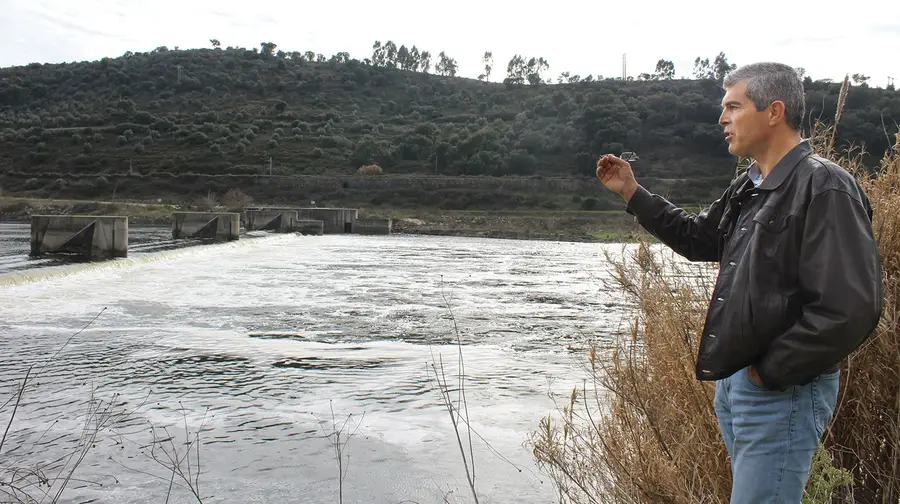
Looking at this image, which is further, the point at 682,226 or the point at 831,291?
the point at 682,226

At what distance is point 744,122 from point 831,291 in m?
0.60

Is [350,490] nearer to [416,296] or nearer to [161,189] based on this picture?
[416,296]

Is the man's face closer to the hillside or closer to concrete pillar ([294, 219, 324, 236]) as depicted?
the hillside

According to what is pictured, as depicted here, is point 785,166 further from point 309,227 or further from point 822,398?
point 309,227

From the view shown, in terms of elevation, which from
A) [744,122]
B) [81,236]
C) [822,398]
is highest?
[744,122]

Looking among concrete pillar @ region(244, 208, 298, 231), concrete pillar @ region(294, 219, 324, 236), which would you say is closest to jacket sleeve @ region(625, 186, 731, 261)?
concrete pillar @ region(244, 208, 298, 231)

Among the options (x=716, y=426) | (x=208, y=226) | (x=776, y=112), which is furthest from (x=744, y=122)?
(x=208, y=226)

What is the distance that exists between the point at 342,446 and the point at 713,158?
64.9 m

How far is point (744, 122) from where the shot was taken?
2.23 meters

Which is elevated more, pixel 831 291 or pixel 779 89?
pixel 779 89

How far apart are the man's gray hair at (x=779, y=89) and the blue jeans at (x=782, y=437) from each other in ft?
2.39

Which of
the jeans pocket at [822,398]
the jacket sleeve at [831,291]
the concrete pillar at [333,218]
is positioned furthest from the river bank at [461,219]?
the jacket sleeve at [831,291]

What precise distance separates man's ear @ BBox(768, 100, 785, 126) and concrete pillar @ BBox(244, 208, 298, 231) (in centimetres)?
3818

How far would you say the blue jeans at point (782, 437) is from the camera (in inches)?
78.4
